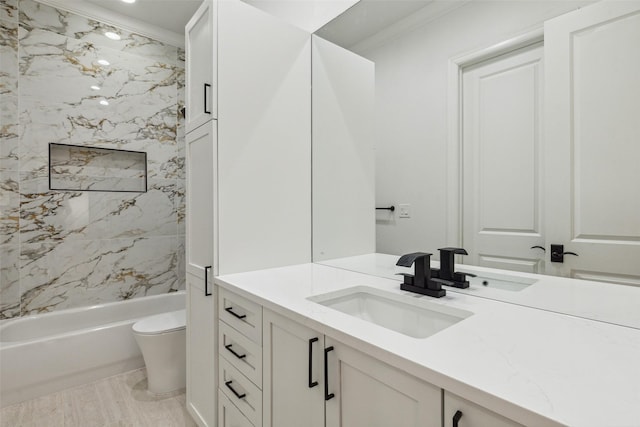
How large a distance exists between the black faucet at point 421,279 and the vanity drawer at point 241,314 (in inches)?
21.3

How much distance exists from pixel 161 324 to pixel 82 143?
1.66m

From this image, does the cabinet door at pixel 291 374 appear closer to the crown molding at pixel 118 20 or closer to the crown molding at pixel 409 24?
the crown molding at pixel 409 24

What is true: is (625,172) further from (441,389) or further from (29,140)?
(29,140)

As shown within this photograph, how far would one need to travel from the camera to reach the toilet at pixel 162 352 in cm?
204

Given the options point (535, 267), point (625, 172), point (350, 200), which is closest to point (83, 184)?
point (350, 200)

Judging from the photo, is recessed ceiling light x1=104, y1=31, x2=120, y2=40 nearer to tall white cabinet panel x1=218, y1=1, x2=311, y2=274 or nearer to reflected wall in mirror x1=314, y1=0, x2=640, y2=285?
tall white cabinet panel x1=218, y1=1, x2=311, y2=274

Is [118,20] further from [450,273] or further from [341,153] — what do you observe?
[450,273]

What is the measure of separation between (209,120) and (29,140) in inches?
76.1

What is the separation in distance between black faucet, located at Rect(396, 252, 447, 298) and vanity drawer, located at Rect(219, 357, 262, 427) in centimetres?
67

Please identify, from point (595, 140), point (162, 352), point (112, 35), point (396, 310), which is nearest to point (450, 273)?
point (396, 310)

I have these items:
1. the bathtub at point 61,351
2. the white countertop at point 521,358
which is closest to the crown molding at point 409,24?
the white countertop at point 521,358

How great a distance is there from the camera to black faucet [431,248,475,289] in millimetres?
1135

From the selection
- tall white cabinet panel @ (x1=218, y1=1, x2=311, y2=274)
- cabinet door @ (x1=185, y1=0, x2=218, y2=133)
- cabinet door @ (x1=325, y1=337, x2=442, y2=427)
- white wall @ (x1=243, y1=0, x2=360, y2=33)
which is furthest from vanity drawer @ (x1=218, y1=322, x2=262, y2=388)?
white wall @ (x1=243, y1=0, x2=360, y2=33)

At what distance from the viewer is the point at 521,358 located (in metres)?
0.63
